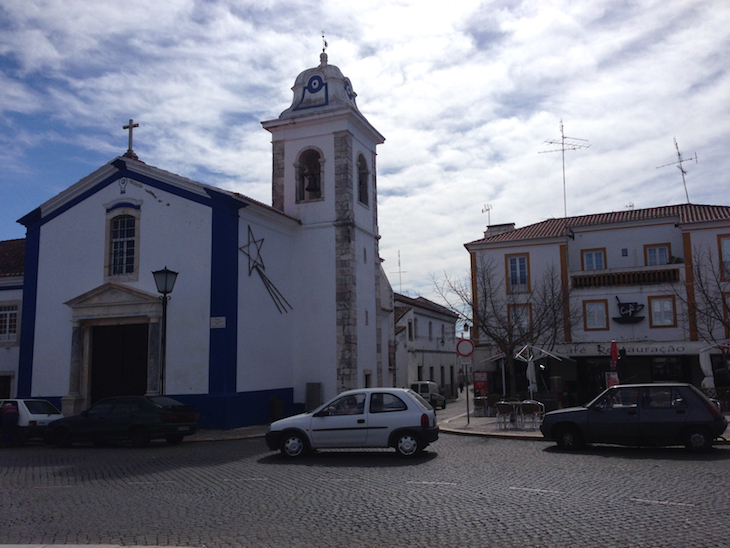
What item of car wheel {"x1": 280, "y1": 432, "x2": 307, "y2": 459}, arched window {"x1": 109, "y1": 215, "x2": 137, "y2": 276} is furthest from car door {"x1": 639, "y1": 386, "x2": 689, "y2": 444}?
arched window {"x1": 109, "y1": 215, "x2": 137, "y2": 276}

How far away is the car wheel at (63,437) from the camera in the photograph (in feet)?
54.4

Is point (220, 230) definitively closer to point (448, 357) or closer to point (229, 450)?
point (229, 450)

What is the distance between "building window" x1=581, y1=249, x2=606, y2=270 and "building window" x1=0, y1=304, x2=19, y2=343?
87.0 ft

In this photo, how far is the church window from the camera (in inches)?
861

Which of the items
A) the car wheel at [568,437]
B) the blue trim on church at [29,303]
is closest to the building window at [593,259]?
the car wheel at [568,437]

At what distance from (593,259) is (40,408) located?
26147mm

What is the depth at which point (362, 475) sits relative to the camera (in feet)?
35.3

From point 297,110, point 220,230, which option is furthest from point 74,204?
point 297,110

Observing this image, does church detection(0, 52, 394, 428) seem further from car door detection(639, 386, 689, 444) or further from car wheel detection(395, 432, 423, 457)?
car door detection(639, 386, 689, 444)

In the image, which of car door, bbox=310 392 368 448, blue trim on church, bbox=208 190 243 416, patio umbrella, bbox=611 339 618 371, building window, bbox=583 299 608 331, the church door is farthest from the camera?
building window, bbox=583 299 608 331

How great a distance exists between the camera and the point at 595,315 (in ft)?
104

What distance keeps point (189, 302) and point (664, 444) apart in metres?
14.2

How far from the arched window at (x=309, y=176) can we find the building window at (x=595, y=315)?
15125 millimetres

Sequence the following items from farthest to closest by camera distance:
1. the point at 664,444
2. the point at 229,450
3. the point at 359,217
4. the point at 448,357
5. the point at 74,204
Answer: the point at 448,357
the point at 359,217
the point at 74,204
the point at 229,450
the point at 664,444
